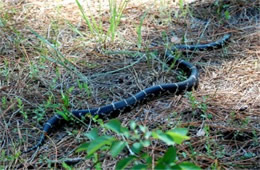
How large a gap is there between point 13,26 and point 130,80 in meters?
1.90

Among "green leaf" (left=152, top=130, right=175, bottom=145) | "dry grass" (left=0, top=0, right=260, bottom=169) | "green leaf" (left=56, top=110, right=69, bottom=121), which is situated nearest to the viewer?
"green leaf" (left=152, top=130, right=175, bottom=145)

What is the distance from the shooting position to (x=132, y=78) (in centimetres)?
409

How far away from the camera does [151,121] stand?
11.1 feet

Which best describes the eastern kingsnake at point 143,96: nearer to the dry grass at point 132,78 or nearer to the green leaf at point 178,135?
the dry grass at point 132,78

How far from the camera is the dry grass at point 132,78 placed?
10.0 feet

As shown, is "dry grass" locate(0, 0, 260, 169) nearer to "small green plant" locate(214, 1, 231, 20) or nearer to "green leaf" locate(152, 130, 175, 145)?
"small green plant" locate(214, 1, 231, 20)

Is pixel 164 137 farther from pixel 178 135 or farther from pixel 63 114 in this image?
pixel 63 114

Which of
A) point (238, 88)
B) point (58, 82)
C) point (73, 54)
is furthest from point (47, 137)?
point (238, 88)

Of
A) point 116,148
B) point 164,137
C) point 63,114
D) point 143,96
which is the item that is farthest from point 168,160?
point 143,96

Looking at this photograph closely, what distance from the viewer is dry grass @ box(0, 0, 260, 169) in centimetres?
305

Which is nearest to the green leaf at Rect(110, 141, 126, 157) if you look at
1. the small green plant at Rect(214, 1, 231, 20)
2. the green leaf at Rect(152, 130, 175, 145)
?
the green leaf at Rect(152, 130, 175, 145)

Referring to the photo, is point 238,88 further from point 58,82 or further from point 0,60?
point 0,60

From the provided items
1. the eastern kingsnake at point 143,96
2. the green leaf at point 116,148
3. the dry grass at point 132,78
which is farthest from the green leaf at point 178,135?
the eastern kingsnake at point 143,96

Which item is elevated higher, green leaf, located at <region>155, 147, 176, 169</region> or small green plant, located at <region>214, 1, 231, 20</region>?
green leaf, located at <region>155, 147, 176, 169</region>
